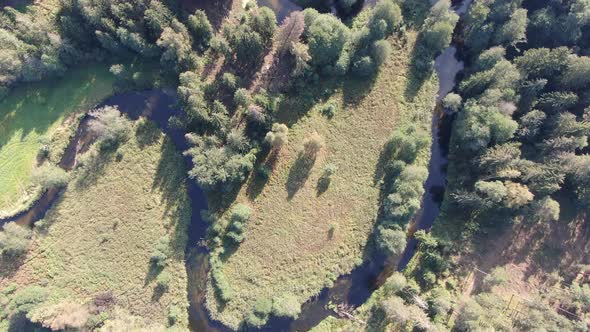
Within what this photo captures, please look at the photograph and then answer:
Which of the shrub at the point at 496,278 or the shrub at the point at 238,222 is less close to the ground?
the shrub at the point at 496,278

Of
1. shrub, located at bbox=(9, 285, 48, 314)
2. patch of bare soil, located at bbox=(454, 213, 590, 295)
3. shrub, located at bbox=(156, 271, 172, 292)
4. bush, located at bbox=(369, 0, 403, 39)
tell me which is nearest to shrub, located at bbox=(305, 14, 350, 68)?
bush, located at bbox=(369, 0, 403, 39)

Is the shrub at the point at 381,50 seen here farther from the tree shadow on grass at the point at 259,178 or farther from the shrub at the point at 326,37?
the tree shadow on grass at the point at 259,178

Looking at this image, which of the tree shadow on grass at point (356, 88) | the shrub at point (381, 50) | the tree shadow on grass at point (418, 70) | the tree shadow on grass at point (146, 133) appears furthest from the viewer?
the tree shadow on grass at point (356, 88)

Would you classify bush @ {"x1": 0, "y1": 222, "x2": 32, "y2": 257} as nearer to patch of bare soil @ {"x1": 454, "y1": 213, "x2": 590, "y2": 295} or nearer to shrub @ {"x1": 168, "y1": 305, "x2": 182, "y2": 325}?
shrub @ {"x1": 168, "y1": 305, "x2": 182, "y2": 325}

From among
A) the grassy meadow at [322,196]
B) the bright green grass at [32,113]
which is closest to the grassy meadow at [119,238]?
the bright green grass at [32,113]

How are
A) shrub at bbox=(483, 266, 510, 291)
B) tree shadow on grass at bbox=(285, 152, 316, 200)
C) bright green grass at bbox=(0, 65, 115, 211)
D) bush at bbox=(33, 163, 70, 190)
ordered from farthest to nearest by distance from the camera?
bright green grass at bbox=(0, 65, 115, 211), tree shadow on grass at bbox=(285, 152, 316, 200), bush at bbox=(33, 163, 70, 190), shrub at bbox=(483, 266, 510, 291)

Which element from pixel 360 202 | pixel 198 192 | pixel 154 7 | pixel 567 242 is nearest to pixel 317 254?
pixel 360 202
